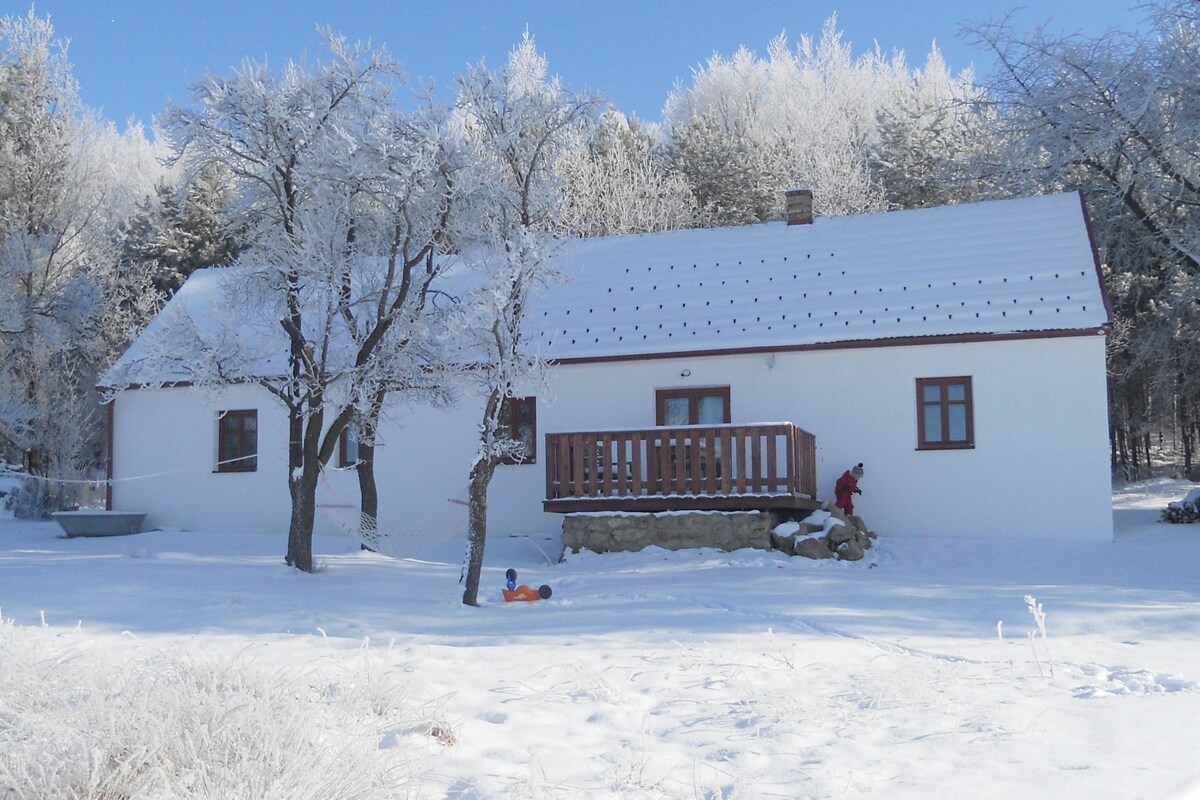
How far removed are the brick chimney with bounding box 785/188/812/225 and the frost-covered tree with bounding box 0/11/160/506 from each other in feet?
53.8

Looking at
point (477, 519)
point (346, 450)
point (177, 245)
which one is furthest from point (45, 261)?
point (477, 519)

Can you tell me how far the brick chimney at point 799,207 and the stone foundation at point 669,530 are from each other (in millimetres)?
6719

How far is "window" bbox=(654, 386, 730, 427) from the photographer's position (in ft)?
58.4

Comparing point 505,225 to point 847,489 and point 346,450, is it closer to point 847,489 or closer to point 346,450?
point 847,489

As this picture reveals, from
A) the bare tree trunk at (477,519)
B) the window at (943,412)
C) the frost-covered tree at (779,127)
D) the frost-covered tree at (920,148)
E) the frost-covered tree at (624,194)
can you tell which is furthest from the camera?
the frost-covered tree at (779,127)

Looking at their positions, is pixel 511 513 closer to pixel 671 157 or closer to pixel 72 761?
pixel 72 761

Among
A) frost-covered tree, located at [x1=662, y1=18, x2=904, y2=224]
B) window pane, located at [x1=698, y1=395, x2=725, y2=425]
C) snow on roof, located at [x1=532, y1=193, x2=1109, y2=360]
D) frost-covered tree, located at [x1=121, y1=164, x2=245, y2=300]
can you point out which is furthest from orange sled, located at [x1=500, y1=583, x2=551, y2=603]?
frost-covered tree, located at [x1=121, y1=164, x2=245, y2=300]

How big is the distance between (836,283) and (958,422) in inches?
127

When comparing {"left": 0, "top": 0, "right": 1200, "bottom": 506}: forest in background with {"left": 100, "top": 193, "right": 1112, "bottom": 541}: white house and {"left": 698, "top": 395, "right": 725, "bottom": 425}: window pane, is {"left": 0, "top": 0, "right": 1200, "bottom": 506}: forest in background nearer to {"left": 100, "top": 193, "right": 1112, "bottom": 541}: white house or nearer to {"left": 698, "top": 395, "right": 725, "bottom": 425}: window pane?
{"left": 100, "top": 193, "right": 1112, "bottom": 541}: white house

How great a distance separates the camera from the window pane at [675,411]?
59.0ft

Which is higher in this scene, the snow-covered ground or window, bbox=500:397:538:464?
window, bbox=500:397:538:464

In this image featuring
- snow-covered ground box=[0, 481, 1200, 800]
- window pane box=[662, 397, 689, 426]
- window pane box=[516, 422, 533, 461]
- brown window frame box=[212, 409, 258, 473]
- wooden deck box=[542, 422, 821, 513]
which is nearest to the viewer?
snow-covered ground box=[0, 481, 1200, 800]

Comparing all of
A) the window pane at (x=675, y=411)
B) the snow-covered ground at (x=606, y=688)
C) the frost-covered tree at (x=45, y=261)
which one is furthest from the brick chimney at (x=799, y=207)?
the frost-covered tree at (x=45, y=261)

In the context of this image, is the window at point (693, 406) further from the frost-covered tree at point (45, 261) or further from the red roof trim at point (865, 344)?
the frost-covered tree at point (45, 261)
